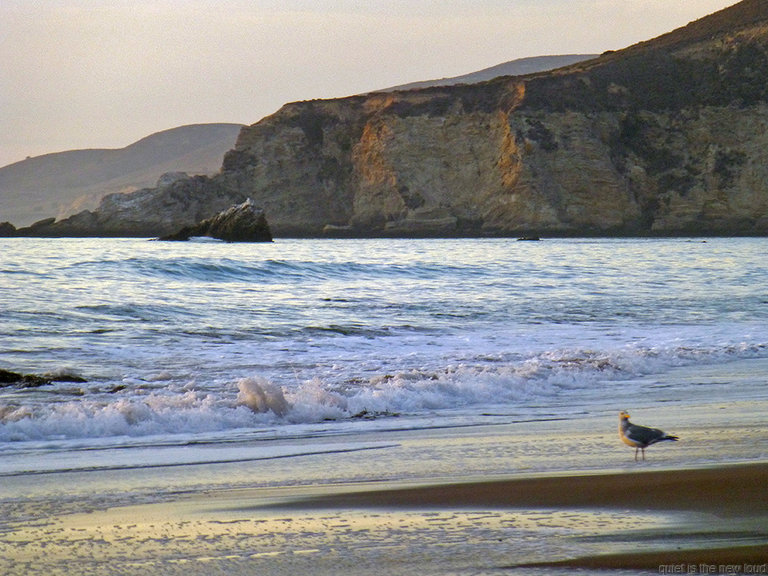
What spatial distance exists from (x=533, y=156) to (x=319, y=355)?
6452 cm

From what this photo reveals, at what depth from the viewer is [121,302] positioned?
16.9 metres

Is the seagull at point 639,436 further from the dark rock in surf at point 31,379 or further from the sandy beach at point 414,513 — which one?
the dark rock in surf at point 31,379

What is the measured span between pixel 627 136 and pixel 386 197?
19.3 m

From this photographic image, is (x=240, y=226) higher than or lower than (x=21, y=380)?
higher

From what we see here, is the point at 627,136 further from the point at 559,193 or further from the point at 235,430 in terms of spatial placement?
the point at 235,430

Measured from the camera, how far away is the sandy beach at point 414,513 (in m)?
3.68

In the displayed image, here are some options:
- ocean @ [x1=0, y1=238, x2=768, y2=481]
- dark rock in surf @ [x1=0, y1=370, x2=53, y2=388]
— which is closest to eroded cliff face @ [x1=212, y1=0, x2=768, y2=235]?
ocean @ [x1=0, y1=238, x2=768, y2=481]

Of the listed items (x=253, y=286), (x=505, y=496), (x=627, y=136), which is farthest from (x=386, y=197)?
(x=505, y=496)

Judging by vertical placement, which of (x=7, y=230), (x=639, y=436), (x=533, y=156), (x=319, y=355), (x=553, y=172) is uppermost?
(x=533, y=156)

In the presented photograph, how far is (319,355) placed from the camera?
38.9 feet

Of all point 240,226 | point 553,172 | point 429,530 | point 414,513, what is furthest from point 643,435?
point 553,172

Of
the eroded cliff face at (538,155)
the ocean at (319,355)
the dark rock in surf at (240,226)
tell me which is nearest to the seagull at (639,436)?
the ocean at (319,355)

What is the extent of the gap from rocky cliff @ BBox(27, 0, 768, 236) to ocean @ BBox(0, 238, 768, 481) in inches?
2037

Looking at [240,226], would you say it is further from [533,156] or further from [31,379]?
[31,379]
